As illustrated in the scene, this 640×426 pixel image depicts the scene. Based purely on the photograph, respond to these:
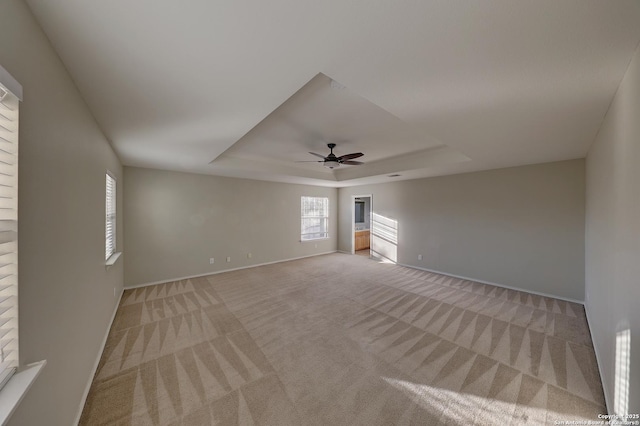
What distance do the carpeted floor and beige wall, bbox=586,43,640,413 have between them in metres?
0.52

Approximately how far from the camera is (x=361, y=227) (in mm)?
8953

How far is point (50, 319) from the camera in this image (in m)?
1.23

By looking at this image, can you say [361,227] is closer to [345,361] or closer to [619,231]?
[345,361]

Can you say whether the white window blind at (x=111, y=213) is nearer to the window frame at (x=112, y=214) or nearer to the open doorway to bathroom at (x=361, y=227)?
the window frame at (x=112, y=214)

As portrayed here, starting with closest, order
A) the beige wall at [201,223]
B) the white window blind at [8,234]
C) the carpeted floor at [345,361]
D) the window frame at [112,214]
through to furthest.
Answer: the white window blind at [8,234] < the carpeted floor at [345,361] < the window frame at [112,214] < the beige wall at [201,223]

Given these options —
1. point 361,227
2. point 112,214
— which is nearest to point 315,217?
point 361,227

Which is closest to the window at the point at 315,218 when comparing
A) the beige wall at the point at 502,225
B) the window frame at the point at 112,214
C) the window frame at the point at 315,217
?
the window frame at the point at 315,217

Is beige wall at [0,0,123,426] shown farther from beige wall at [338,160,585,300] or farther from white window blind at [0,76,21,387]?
beige wall at [338,160,585,300]

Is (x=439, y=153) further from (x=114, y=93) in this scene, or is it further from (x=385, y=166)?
(x=114, y=93)

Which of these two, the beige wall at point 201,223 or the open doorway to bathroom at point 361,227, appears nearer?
the beige wall at point 201,223

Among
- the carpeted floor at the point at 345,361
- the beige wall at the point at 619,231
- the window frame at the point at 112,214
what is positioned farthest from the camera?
the window frame at the point at 112,214

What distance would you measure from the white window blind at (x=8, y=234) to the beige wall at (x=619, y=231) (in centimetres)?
291

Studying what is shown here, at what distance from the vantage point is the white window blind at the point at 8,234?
0.86 m

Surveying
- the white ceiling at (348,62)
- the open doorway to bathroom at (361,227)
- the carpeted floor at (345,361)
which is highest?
the white ceiling at (348,62)
